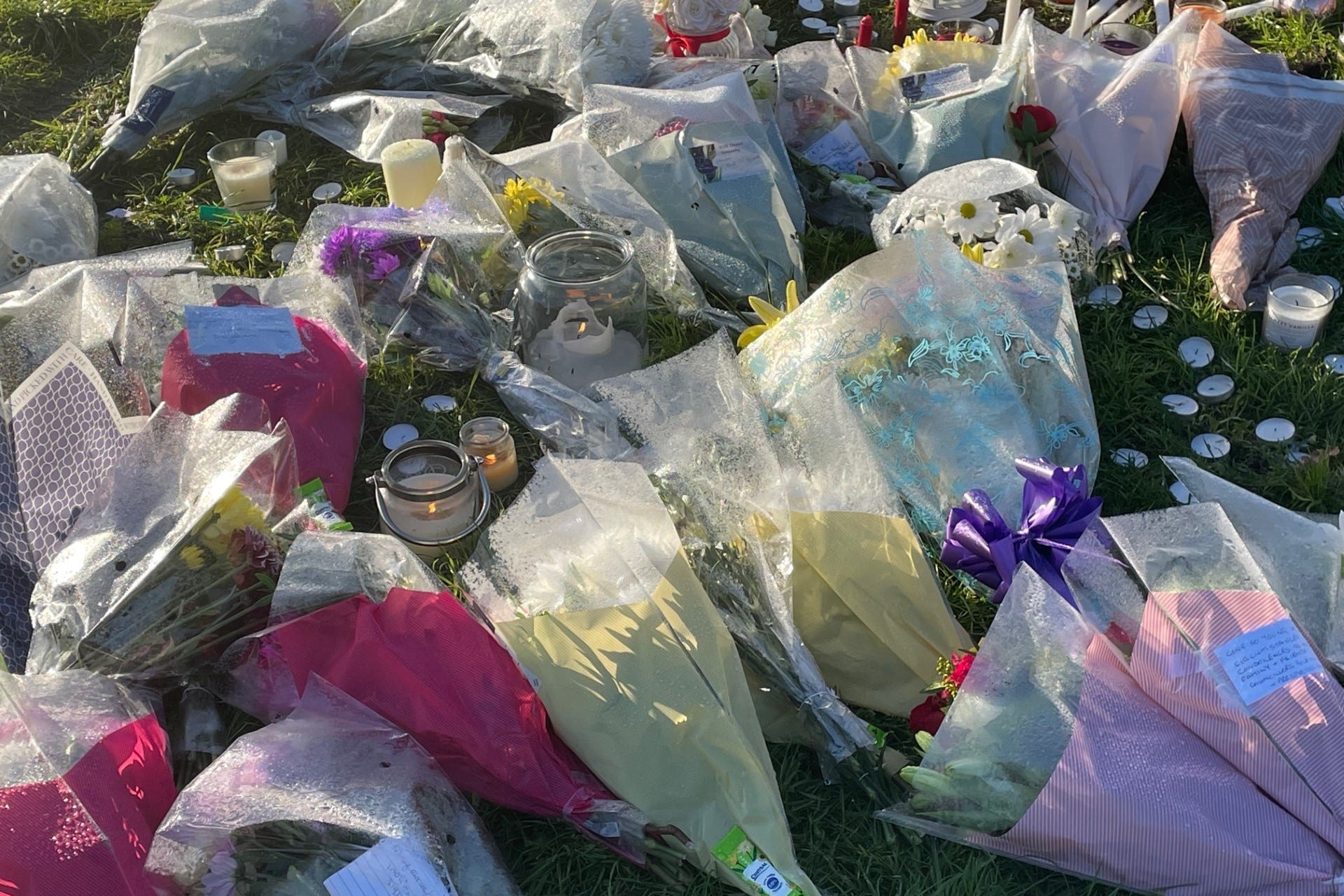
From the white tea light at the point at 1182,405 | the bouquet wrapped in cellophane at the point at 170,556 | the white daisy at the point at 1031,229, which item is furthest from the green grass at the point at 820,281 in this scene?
the bouquet wrapped in cellophane at the point at 170,556

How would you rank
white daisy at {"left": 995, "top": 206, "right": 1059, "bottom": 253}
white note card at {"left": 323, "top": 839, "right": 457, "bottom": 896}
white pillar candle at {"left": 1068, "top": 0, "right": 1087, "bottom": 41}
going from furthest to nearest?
white pillar candle at {"left": 1068, "top": 0, "right": 1087, "bottom": 41}, white daisy at {"left": 995, "top": 206, "right": 1059, "bottom": 253}, white note card at {"left": 323, "top": 839, "right": 457, "bottom": 896}

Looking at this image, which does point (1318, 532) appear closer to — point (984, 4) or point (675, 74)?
point (675, 74)

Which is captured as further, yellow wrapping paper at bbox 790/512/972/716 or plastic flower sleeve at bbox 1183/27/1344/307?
plastic flower sleeve at bbox 1183/27/1344/307

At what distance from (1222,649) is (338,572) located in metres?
1.24

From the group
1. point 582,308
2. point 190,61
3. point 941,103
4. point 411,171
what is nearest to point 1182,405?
point 941,103

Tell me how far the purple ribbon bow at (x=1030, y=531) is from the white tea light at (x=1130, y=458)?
1.40ft

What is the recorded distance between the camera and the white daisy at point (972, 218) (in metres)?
2.80

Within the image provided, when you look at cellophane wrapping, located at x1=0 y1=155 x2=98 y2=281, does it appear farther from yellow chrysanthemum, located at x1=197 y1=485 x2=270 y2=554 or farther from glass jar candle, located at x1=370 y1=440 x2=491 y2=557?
yellow chrysanthemum, located at x1=197 y1=485 x2=270 y2=554

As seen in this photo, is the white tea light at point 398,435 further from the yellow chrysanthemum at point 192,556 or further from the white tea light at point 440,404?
the yellow chrysanthemum at point 192,556

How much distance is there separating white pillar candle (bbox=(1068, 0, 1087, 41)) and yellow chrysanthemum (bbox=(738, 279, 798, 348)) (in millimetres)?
1634

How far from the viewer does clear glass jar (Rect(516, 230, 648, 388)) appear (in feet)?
8.87

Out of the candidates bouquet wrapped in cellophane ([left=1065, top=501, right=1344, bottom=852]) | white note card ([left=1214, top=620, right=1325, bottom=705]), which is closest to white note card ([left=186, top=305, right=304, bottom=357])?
bouquet wrapped in cellophane ([left=1065, top=501, right=1344, bottom=852])

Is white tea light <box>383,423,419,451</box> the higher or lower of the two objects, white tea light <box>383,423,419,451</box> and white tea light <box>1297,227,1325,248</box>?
the higher

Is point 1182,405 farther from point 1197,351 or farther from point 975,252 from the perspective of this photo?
point 975,252
